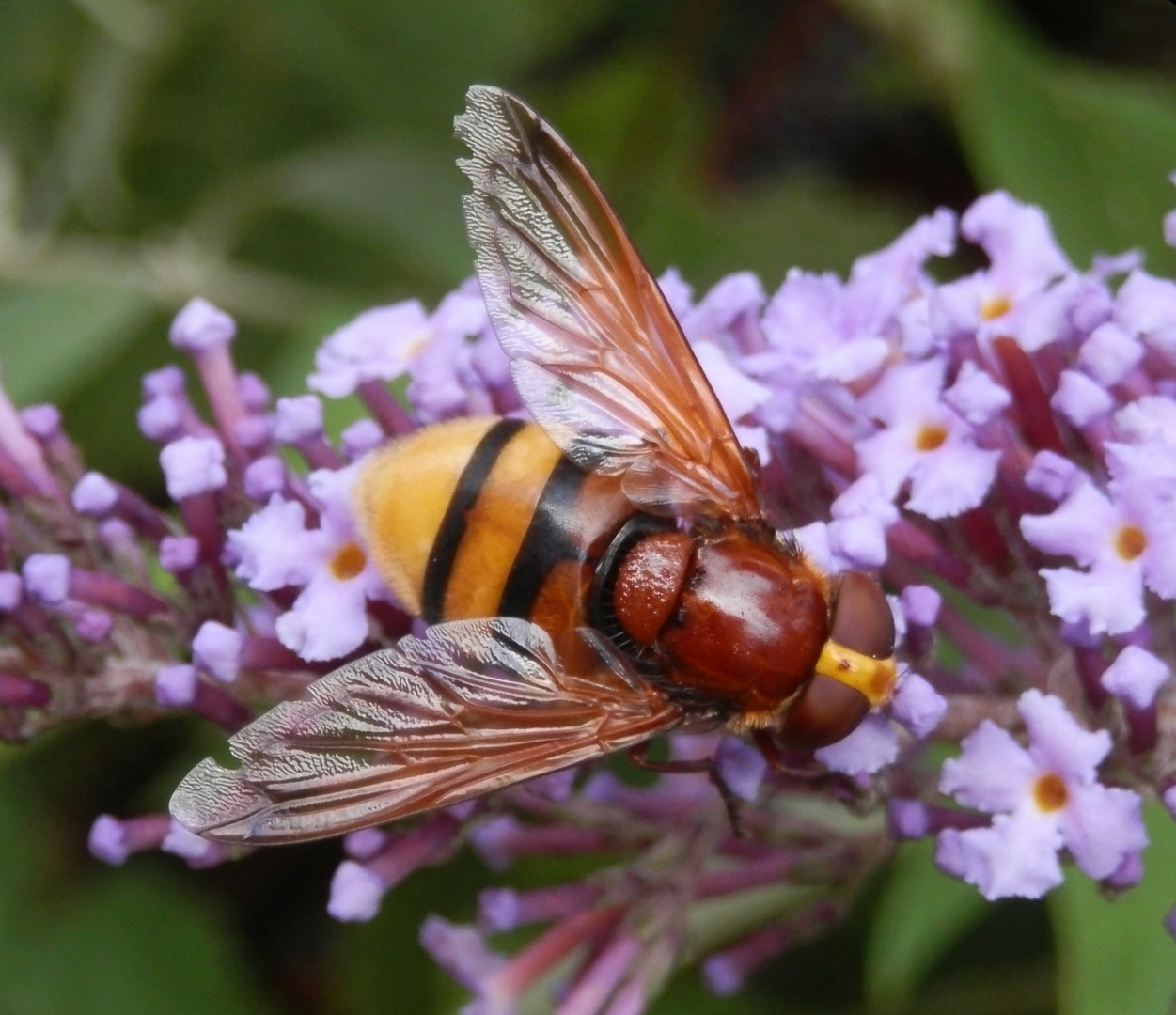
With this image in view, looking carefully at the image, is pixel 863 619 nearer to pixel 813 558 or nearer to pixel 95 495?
pixel 813 558

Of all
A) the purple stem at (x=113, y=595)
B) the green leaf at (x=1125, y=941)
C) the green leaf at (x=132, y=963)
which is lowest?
the green leaf at (x=132, y=963)

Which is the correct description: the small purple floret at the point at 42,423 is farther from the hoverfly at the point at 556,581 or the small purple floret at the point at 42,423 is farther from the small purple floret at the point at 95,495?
the hoverfly at the point at 556,581

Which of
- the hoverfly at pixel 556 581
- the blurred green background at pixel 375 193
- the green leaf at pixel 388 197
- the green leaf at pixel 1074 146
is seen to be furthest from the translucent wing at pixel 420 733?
the green leaf at pixel 388 197

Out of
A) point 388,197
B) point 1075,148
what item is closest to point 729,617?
point 1075,148

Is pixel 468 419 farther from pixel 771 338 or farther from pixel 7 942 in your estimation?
pixel 7 942

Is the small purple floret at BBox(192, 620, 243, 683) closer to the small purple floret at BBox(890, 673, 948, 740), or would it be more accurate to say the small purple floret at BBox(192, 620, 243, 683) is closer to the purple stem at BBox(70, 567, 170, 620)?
the purple stem at BBox(70, 567, 170, 620)

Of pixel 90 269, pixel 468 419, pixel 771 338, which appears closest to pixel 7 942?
pixel 90 269
